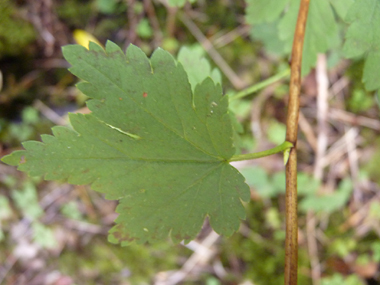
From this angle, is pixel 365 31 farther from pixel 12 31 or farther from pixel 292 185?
pixel 12 31

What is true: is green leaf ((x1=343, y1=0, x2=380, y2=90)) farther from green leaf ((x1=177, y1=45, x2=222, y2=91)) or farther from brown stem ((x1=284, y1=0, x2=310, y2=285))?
green leaf ((x1=177, y1=45, x2=222, y2=91))

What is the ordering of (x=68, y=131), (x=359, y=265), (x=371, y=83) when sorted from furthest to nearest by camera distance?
(x=359, y=265)
(x=371, y=83)
(x=68, y=131)

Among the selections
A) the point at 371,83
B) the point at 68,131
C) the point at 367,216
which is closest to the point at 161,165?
the point at 68,131

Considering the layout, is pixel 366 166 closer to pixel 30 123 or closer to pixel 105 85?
pixel 105 85

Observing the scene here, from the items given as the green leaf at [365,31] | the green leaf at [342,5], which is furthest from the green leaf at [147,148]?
the green leaf at [342,5]

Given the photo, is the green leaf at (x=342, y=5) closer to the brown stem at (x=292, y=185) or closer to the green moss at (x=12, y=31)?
the brown stem at (x=292, y=185)
